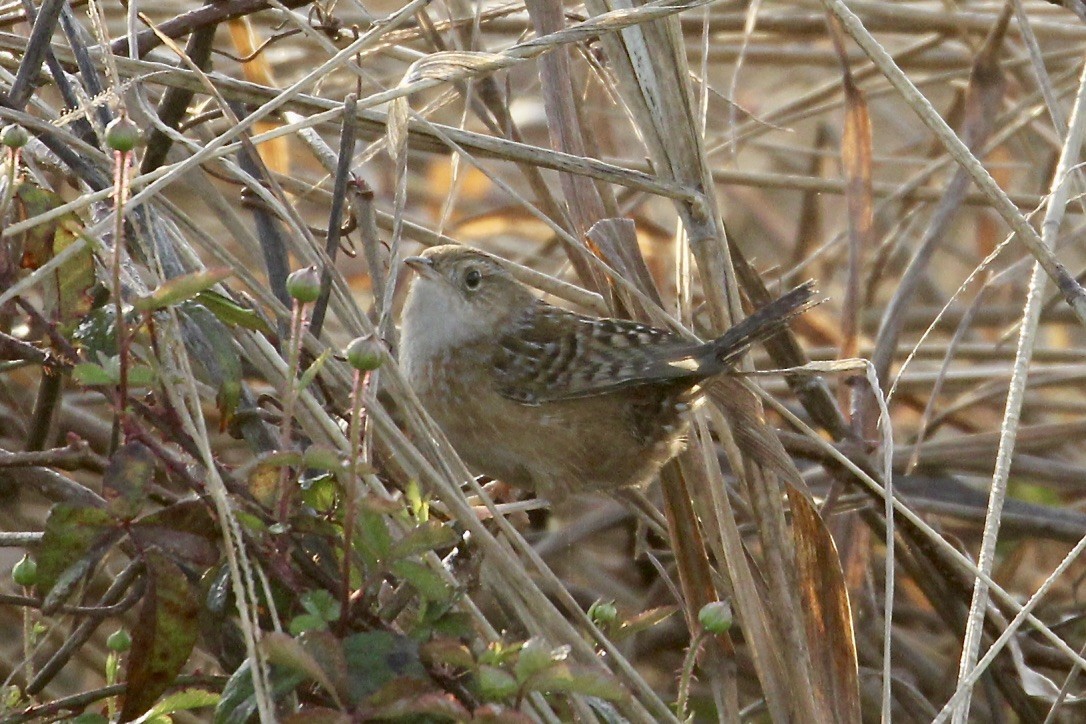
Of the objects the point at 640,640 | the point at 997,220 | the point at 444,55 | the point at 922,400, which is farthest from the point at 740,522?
the point at 997,220

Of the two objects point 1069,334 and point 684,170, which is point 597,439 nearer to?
point 684,170

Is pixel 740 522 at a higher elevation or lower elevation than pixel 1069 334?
higher

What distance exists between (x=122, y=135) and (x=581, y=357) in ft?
5.55

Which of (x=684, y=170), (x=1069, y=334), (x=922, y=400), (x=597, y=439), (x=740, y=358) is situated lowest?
(x=1069, y=334)

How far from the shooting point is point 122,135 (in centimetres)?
155

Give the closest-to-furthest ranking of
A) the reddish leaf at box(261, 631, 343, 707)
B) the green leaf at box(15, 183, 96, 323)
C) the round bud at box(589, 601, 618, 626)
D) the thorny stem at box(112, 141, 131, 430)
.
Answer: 1. the reddish leaf at box(261, 631, 343, 707)
2. the thorny stem at box(112, 141, 131, 430)
3. the green leaf at box(15, 183, 96, 323)
4. the round bud at box(589, 601, 618, 626)

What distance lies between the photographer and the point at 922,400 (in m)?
4.59

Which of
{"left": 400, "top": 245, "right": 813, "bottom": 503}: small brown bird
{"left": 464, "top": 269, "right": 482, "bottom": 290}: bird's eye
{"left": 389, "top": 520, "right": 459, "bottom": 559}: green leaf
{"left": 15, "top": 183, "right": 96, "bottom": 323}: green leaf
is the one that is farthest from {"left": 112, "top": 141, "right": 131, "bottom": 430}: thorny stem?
{"left": 464, "top": 269, "right": 482, "bottom": 290}: bird's eye

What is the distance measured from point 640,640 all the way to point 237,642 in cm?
230

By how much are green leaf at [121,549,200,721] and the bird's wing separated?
4.55ft

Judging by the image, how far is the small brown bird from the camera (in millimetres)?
2981

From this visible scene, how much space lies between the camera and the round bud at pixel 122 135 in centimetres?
155

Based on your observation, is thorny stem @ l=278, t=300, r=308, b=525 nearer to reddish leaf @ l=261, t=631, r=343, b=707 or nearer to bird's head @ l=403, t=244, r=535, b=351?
reddish leaf @ l=261, t=631, r=343, b=707

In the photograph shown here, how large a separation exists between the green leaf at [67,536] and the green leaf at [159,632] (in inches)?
2.8
